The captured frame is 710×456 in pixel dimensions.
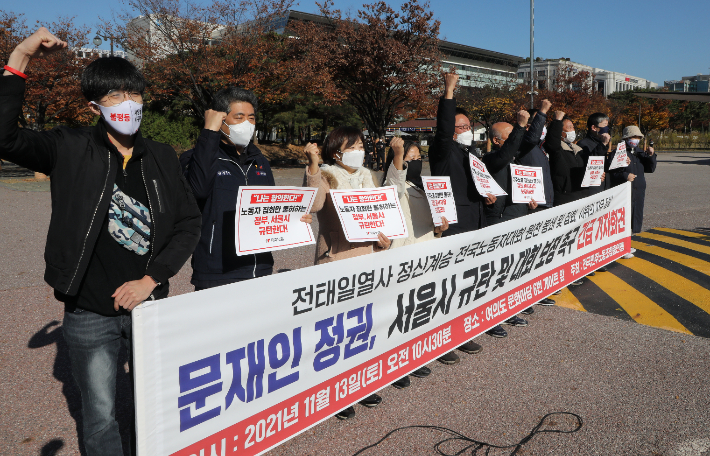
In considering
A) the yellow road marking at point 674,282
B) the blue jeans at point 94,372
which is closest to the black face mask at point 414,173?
the blue jeans at point 94,372

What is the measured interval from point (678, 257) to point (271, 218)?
22.8 ft

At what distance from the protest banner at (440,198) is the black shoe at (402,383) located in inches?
48.9

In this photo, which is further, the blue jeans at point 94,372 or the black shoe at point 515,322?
the black shoe at point 515,322

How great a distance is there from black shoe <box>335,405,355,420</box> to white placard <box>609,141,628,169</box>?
5575mm

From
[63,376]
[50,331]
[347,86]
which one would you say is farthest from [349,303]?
[347,86]

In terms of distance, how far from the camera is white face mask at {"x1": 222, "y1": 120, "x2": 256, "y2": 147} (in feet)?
9.95

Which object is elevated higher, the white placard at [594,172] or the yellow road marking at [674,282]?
the white placard at [594,172]

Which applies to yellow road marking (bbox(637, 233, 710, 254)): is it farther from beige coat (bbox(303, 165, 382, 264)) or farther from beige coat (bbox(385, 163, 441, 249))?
beige coat (bbox(303, 165, 382, 264))

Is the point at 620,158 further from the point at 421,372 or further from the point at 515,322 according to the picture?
the point at 421,372

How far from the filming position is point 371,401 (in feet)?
11.5

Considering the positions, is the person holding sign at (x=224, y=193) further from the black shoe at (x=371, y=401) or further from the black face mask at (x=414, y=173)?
the black face mask at (x=414, y=173)

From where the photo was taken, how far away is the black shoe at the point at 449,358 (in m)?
4.10

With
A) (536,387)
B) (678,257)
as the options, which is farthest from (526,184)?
(678,257)

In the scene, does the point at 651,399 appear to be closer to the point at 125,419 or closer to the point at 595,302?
the point at 595,302
